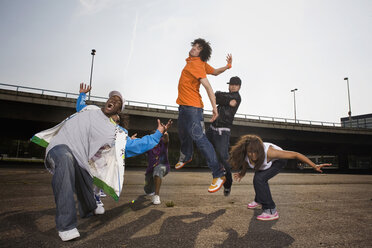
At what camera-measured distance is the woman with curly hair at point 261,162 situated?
3.54 metres

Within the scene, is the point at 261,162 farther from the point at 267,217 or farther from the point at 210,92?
the point at 210,92

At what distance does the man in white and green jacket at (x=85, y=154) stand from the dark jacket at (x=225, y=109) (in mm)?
1403

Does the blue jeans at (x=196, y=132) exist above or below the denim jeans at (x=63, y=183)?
above

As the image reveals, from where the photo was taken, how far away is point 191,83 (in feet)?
12.1

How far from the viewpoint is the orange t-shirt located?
143 inches

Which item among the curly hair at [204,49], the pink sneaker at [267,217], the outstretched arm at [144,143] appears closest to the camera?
the outstretched arm at [144,143]

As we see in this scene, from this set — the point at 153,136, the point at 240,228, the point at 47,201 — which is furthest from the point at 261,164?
the point at 47,201

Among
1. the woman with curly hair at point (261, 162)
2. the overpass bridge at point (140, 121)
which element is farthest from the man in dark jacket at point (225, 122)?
the overpass bridge at point (140, 121)

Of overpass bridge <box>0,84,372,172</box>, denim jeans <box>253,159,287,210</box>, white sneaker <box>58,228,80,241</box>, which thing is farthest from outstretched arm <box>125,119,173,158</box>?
overpass bridge <box>0,84,372,172</box>

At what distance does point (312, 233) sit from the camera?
2.86m

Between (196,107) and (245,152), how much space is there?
1093mm

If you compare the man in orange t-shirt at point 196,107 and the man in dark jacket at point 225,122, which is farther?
the man in dark jacket at point 225,122

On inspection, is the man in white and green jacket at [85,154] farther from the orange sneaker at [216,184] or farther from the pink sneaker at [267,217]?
the pink sneaker at [267,217]

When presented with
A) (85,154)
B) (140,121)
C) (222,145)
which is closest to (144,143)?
(85,154)
